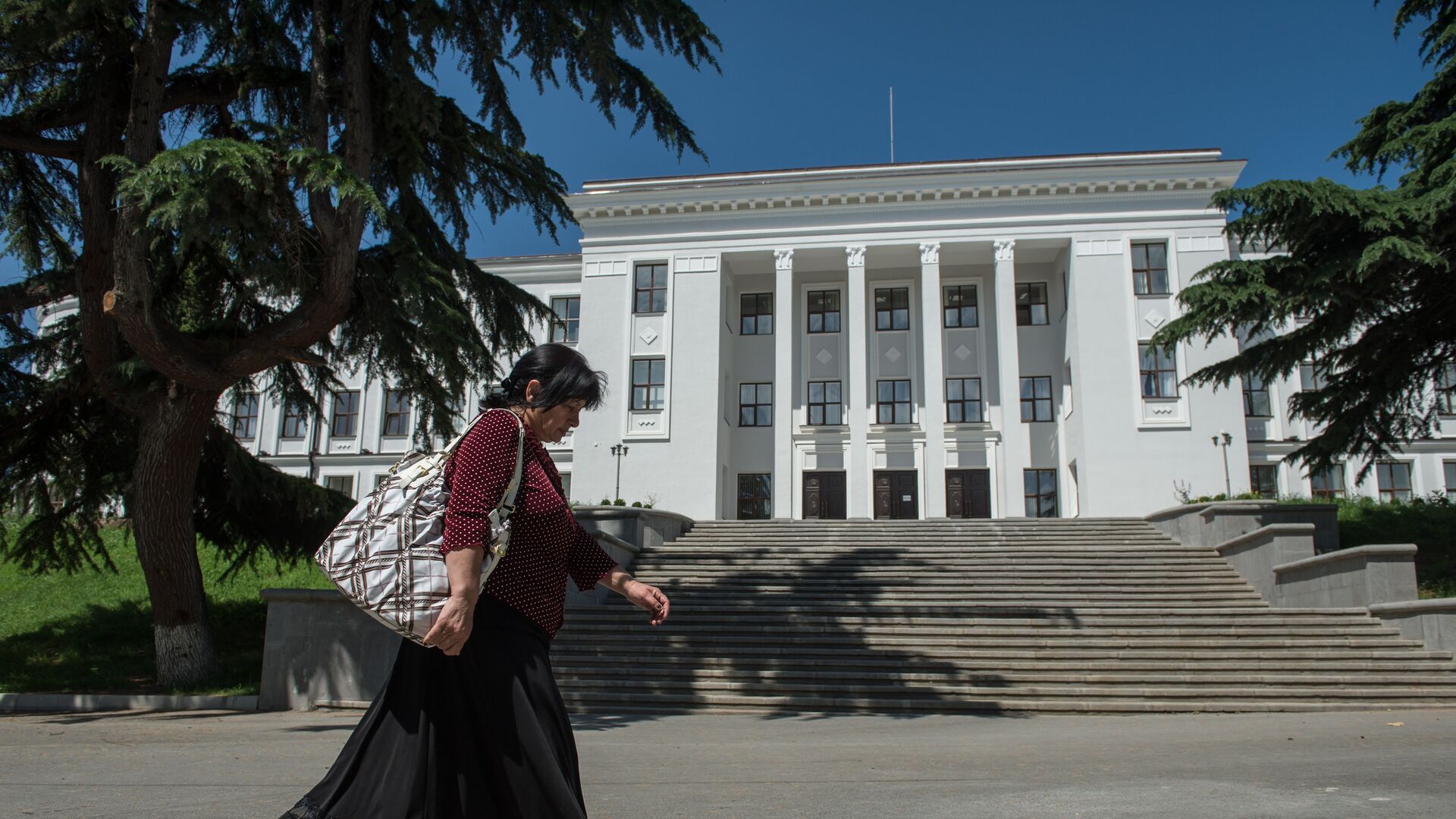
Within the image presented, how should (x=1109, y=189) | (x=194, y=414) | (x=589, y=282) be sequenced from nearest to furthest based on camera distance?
1. (x=194, y=414)
2. (x=1109, y=189)
3. (x=589, y=282)

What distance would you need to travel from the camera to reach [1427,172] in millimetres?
14758

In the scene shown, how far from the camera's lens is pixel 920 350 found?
35094mm

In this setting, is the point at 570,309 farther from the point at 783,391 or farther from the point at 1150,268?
the point at 1150,268

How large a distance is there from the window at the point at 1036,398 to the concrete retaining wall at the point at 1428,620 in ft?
70.0

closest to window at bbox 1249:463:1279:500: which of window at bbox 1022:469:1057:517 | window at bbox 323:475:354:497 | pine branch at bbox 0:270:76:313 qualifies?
window at bbox 1022:469:1057:517

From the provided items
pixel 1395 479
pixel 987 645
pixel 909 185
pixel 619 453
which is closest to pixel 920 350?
pixel 909 185

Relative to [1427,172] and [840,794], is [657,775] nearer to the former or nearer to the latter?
[840,794]

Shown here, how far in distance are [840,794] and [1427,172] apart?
1553cm

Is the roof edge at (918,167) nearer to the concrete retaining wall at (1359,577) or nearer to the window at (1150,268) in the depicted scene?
the window at (1150,268)

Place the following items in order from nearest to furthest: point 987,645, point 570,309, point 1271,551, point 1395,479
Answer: point 987,645 < point 1271,551 < point 1395,479 < point 570,309

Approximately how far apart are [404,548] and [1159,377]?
32.3 metres

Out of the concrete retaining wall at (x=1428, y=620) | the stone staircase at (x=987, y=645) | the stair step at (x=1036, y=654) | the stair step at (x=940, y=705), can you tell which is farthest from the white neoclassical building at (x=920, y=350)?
the stair step at (x=940, y=705)

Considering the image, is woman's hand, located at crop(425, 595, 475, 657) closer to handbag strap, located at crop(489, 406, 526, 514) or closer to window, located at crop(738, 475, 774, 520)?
handbag strap, located at crop(489, 406, 526, 514)

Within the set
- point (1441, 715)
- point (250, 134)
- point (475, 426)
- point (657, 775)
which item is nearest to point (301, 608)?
point (250, 134)
